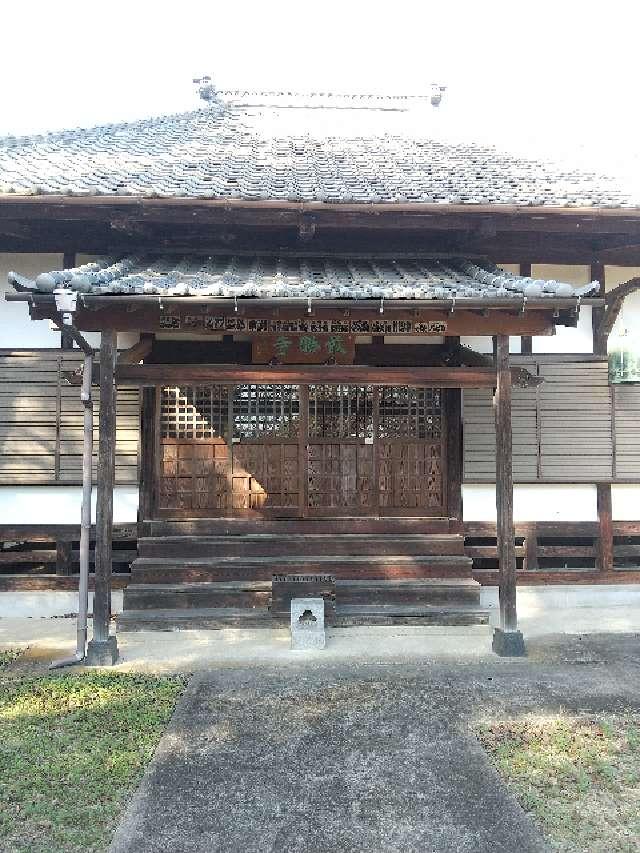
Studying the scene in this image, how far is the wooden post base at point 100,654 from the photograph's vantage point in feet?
19.2

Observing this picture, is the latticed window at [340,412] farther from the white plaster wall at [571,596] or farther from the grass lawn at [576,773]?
the grass lawn at [576,773]

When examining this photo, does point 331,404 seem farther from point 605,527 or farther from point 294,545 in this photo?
point 605,527

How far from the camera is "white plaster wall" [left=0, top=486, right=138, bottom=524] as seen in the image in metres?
7.55

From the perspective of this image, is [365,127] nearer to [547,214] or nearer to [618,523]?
[547,214]

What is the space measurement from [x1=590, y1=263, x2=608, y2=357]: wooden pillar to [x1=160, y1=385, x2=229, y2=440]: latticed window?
16.4ft

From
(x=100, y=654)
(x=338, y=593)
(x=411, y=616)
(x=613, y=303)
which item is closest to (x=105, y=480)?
(x=100, y=654)

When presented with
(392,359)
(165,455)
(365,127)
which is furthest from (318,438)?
(365,127)

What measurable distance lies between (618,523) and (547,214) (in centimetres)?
418

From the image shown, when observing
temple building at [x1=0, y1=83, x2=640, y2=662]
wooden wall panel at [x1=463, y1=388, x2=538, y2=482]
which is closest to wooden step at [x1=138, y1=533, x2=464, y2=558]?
temple building at [x1=0, y1=83, x2=640, y2=662]

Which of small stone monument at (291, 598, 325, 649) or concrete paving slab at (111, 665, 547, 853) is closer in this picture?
concrete paving slab at (111, 665, 547, 853)

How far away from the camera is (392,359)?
7.95 m

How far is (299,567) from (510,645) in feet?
8.72

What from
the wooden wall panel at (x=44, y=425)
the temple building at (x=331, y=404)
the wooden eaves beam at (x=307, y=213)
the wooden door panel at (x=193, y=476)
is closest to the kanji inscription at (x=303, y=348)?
the temple building at (x=331, y=404)

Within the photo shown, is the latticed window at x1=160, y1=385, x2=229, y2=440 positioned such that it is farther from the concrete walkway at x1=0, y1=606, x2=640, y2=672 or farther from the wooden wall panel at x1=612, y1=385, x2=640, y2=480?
the wooden wall panel at x1=612, y1=385, x2=640, y2=480
